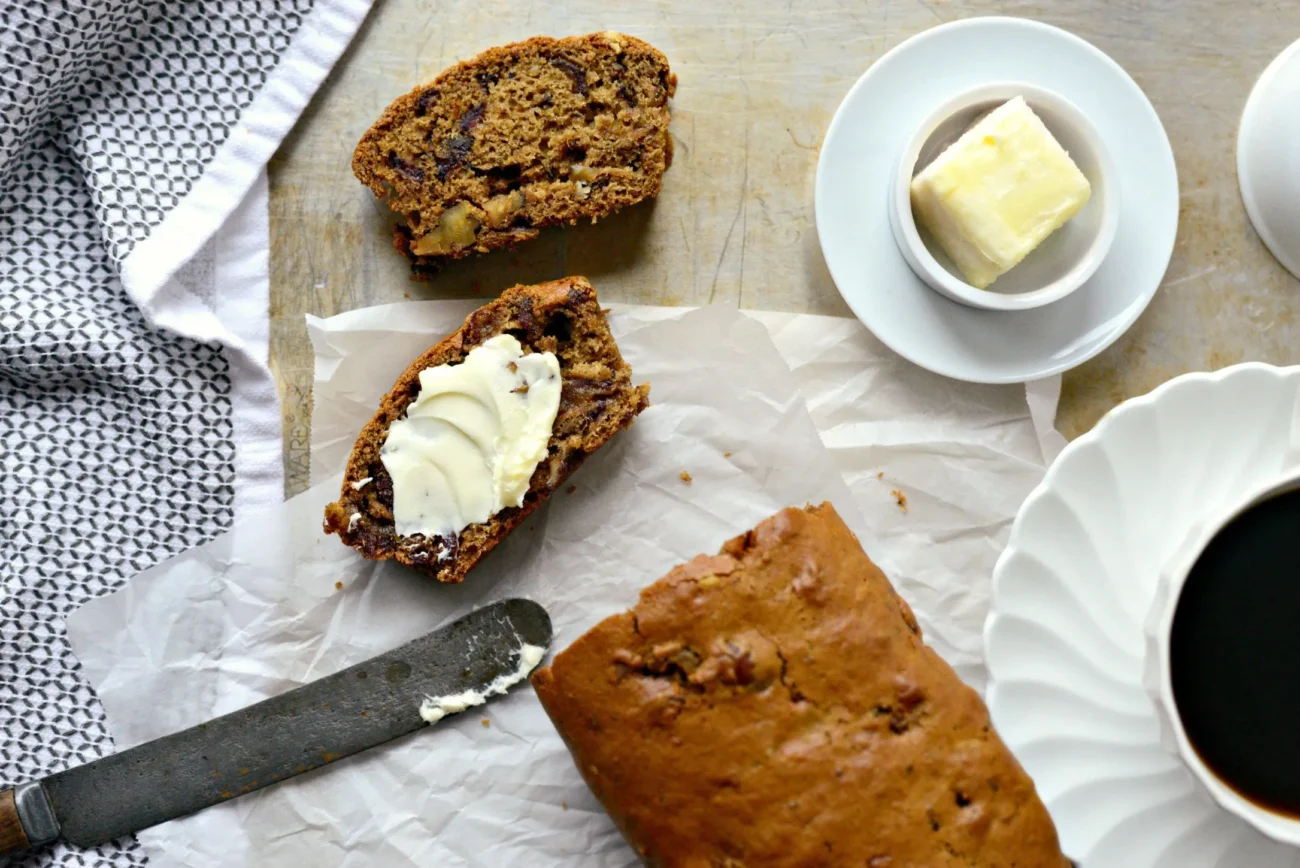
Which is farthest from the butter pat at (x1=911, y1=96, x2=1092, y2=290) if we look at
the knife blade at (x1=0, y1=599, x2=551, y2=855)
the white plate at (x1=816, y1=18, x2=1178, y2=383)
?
the knife blade at (x1=0, y1=599, x2=551, y2=855)

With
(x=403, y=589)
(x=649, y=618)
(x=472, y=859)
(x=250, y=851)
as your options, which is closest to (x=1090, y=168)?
(x=649, y=618)

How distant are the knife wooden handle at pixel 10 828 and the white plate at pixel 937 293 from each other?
7.42 ft

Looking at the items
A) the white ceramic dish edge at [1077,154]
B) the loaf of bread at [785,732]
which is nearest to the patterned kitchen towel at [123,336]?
the loaf of bread at [785,732]

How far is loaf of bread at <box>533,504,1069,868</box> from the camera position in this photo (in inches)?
75.8

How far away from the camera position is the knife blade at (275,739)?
2449 mm

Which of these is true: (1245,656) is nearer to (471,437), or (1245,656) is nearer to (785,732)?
(785,732)

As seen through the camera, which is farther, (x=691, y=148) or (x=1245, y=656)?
(x=691, y=148)

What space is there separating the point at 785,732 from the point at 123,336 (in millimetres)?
1806

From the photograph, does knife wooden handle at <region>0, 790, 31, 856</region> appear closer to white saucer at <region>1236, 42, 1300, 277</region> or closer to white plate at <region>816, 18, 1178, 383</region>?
white plate at <region>816, 18, 1178, 383</region>

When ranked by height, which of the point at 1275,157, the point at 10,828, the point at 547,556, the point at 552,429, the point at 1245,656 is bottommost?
the point at 10,828

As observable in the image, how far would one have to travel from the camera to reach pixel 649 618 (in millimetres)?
1971

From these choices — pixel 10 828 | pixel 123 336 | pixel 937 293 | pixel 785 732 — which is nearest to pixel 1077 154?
pixel 937 293

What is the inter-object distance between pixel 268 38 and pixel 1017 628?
219 centimetres

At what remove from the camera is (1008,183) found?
7.48 ft
